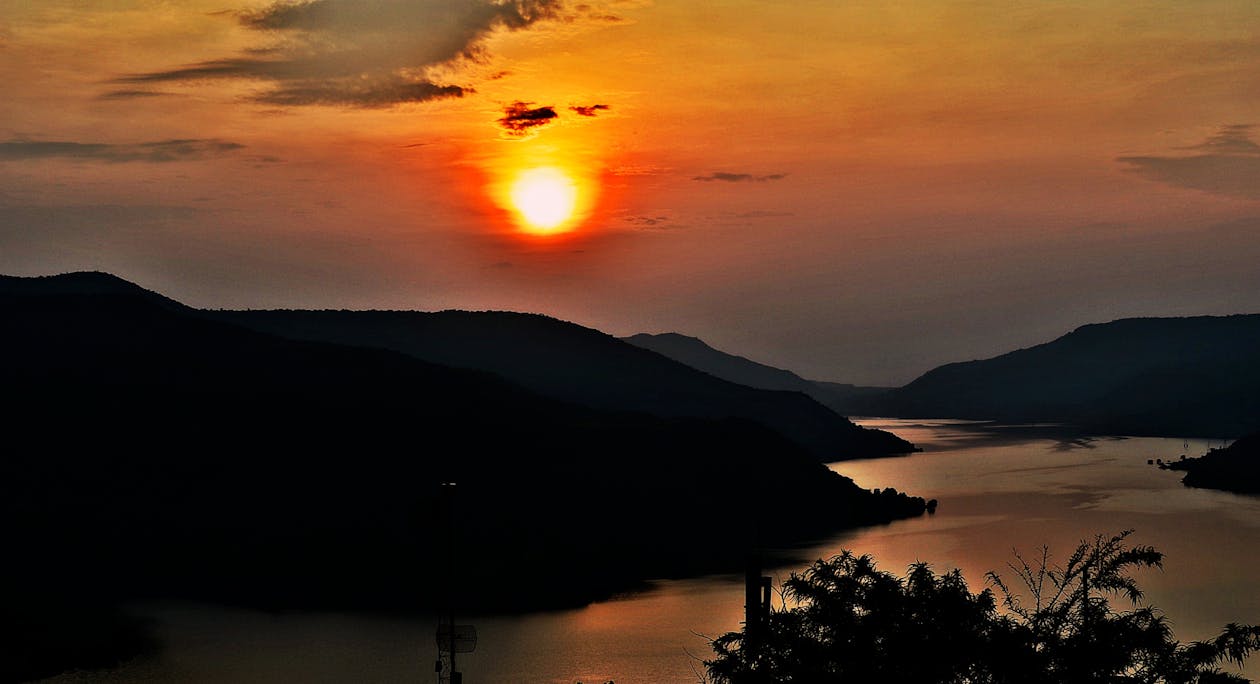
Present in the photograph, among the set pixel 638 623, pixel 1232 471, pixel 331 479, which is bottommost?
pixel 638 623

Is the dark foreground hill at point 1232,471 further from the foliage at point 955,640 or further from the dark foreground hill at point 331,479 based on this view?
the foliage at point 955,640

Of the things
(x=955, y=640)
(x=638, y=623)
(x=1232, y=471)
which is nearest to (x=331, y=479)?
(x=638, y=623)

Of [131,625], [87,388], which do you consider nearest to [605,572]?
[131,625]

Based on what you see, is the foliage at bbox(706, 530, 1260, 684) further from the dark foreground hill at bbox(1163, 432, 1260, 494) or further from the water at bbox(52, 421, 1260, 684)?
the dark foreground hill at bbox(1163, 432, 1260, 494)

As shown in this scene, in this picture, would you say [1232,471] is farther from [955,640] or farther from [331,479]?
[955,640]

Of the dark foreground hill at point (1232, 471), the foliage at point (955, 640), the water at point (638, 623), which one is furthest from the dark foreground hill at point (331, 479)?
the foliage at point (955, 640)

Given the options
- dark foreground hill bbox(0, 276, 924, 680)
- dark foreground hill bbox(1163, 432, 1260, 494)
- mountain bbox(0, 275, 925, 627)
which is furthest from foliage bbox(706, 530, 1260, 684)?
dark foreground hill bbox(1163, 432, 1260, 494)

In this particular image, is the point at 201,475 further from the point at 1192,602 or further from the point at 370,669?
the point at 1192,602
